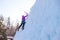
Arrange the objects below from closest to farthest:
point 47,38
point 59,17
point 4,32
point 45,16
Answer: point 59,17 < point 47,38 < point 45,16 < point 4,32

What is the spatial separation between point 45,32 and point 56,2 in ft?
2.96

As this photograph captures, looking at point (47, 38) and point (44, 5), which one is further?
point (44, 5)

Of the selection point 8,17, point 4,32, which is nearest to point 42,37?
point 4,32

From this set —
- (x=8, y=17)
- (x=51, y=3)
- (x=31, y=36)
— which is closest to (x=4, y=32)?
(x=8, y=17)

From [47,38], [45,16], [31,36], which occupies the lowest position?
[31,36]

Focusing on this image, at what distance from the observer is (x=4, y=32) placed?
1944 cm

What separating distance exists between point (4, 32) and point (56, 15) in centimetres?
1480

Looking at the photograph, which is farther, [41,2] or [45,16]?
[41,2]

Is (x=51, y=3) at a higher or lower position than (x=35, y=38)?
higher

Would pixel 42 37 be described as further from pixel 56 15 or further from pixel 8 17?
pixel 8 17

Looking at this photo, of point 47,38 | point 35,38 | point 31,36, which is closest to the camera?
point 47,38

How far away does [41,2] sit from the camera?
641 cm

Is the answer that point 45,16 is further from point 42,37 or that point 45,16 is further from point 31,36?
point 31,36

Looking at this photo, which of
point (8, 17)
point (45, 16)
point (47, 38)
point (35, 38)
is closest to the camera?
point (47, 38)
